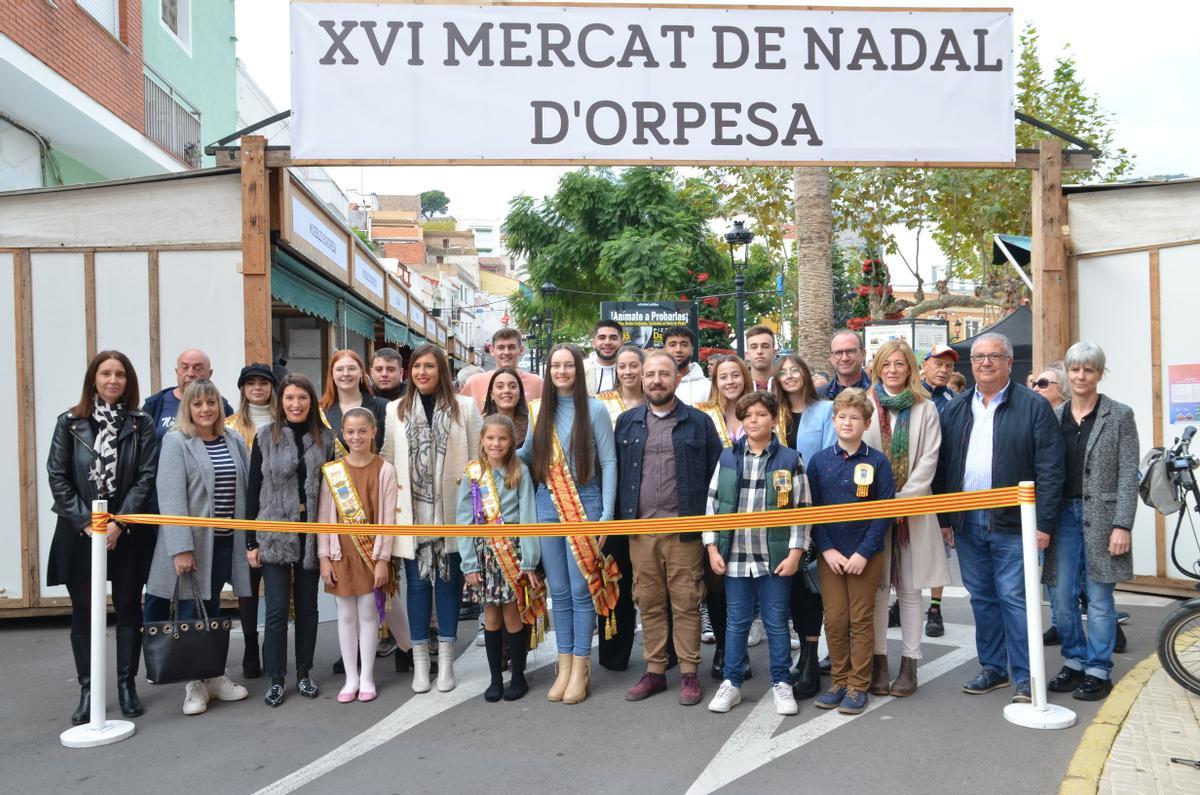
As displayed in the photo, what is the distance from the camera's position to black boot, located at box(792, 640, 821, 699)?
A: 5262 millimetres

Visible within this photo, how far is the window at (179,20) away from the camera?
16.5 meters

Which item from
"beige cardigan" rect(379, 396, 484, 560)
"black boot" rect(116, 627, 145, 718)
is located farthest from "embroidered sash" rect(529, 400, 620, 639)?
"black boot" rect(116, 627, 145, 718)

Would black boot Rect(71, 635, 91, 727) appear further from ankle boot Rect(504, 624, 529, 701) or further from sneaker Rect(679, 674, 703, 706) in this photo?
sneaker Rect(679, 674, 703, 706)

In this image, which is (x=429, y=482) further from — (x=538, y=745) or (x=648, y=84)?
(x=648, y=84)

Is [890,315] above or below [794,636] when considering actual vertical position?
above

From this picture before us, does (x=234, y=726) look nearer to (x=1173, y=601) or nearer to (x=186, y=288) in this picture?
(x=186, y=288)

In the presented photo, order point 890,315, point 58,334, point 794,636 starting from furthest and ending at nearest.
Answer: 1. point 890,315
2. point 58,334
3. point 794,636

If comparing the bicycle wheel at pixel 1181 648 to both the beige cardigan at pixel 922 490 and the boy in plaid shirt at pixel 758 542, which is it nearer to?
the beige cardigan at pixel 922 490

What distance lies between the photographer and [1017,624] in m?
5.04

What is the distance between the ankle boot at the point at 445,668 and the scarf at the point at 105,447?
2.02 m

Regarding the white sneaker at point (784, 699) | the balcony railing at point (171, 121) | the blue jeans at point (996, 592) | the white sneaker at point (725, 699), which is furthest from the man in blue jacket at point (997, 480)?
the balcony railing at point (171, 121)

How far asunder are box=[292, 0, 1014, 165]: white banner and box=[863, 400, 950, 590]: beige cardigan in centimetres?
269

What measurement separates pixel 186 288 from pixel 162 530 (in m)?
2.71

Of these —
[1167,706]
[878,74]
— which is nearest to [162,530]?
[1167,706]
